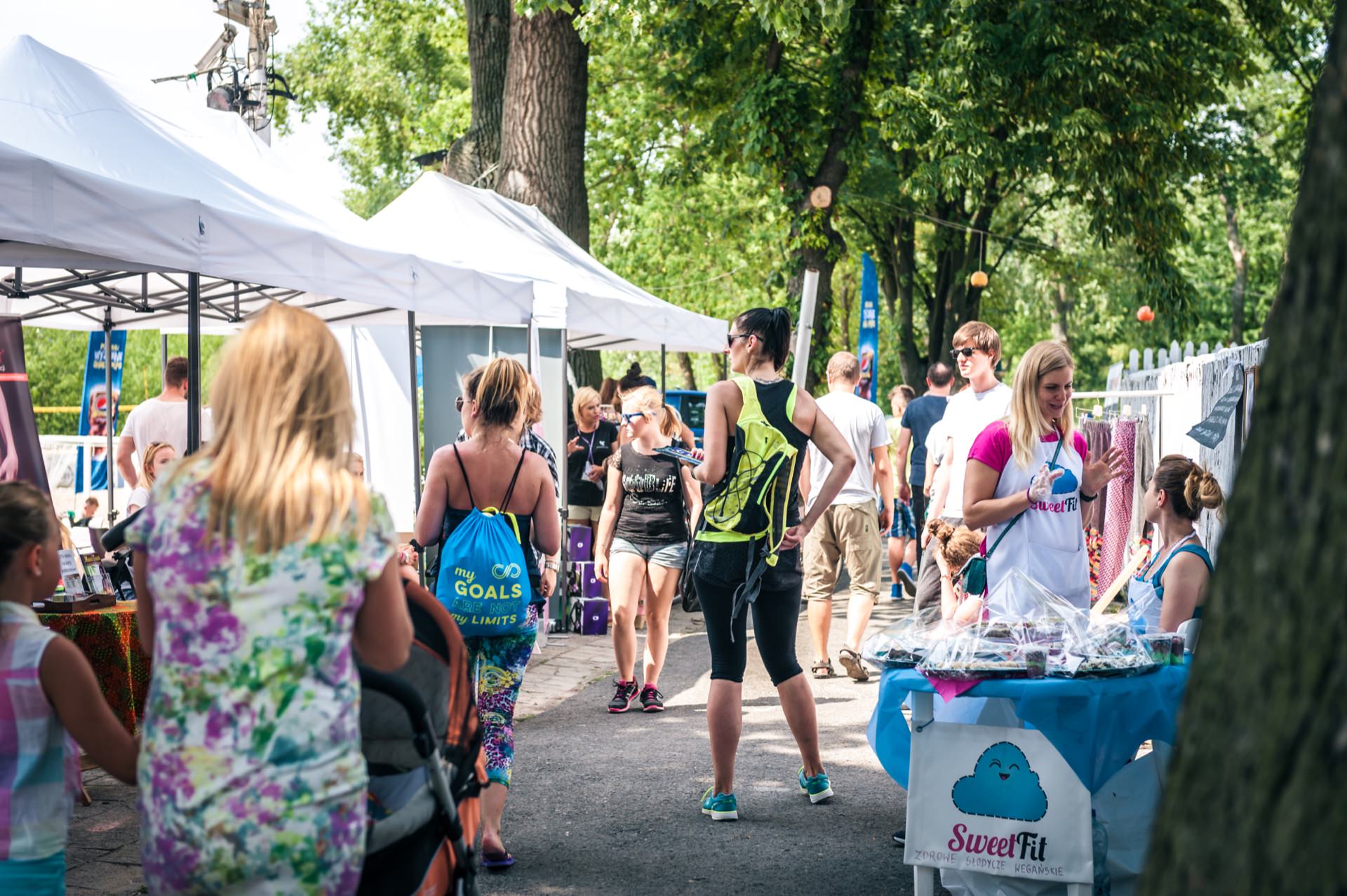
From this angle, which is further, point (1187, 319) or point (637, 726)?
point (1187, 319)

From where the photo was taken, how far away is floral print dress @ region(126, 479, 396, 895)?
7.44 ft

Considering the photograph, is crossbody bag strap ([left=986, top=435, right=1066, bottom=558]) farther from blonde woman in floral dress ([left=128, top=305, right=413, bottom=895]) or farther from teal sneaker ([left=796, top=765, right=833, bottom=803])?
blonde woman in floral dress ([left=128, top=305, right=413, bottom=895])

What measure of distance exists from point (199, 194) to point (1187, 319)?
16.3 metres

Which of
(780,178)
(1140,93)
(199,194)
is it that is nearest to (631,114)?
(780,178)

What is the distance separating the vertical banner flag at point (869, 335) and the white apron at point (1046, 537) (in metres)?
8.76

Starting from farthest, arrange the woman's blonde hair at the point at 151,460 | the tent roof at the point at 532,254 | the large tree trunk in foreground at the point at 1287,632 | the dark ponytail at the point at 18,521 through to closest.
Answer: the tent roof at the point at 532,254
the woman's blonde hair at the point at 151,460
the dark ponytail at the point at 18,521
the large tree trunk in foreground at the point at 1287,632

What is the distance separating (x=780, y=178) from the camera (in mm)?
17047

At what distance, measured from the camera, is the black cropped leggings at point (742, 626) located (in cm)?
509

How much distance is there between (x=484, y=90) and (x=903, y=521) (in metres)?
6.91

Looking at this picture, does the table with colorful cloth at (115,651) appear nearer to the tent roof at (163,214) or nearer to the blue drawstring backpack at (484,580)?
the tent roof at (163,214)

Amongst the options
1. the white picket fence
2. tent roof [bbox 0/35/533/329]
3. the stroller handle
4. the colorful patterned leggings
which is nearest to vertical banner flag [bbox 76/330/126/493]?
tent roof [bbox 0/35/533/329]

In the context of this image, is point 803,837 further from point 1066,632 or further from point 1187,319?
point 1187,319

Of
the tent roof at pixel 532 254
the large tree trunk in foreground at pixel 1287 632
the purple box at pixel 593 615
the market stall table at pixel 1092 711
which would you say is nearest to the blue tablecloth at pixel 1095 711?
the market stall table at pixel 1092 711

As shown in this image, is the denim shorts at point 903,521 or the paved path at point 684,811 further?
the denim shorts at point 903,521
